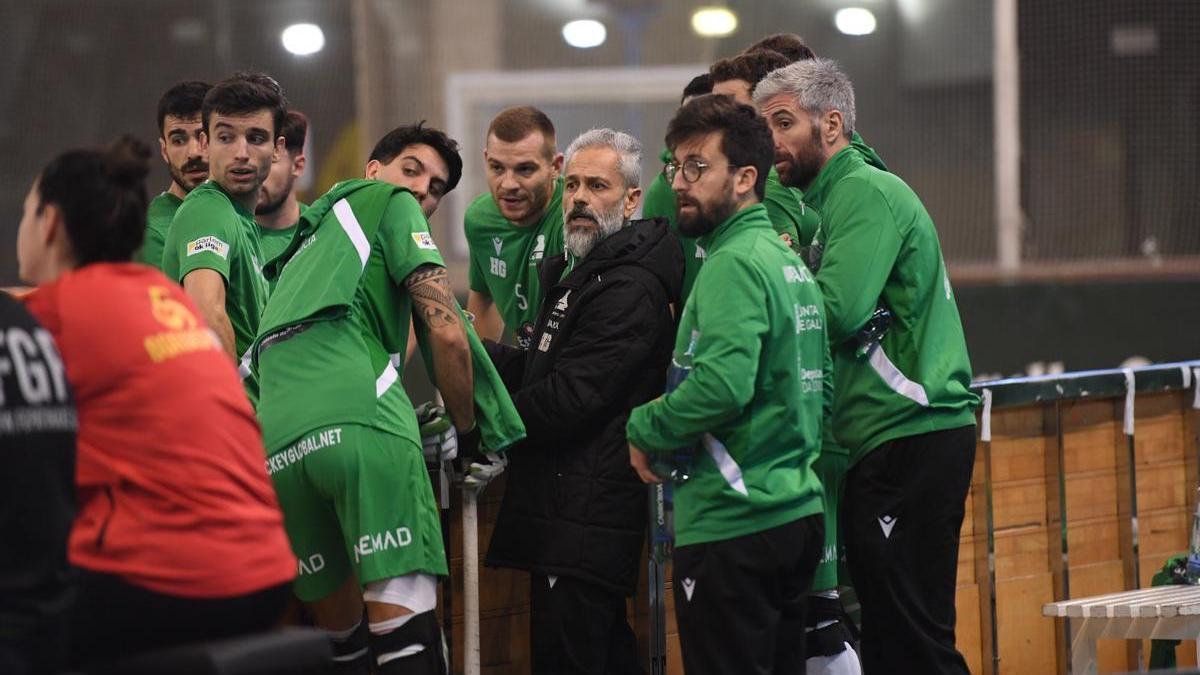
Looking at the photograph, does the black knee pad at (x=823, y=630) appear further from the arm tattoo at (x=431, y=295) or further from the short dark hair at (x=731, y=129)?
the arm tattoo at (x=431, y=295)

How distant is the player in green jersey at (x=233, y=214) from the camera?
15.2 feet

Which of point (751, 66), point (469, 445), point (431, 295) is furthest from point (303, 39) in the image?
point (431, 295)

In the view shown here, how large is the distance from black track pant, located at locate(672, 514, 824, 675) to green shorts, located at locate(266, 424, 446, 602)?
0.72m

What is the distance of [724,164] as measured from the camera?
4.11 m

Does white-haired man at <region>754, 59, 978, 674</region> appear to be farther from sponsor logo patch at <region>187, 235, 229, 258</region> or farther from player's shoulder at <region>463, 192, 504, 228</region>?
sponsor logo patch at <region>187, 235, 229, 258</region>

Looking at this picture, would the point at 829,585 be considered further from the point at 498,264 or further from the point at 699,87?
the point at 699,87

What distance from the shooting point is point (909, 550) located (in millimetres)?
4520

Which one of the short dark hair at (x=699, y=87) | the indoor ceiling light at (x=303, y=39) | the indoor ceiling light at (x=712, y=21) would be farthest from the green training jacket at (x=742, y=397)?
the indoor ceiling light at (x=303, y=39)

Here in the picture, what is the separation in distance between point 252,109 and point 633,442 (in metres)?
1.75

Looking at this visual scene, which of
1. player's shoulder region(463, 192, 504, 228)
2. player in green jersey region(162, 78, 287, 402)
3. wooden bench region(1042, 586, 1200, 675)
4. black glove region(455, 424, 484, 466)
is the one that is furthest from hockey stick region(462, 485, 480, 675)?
wooden bench region(1042, 586, 1200, 675)

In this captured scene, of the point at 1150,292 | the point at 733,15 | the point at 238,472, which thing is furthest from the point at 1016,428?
the point at 733,15

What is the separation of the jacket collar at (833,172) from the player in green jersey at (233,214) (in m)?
1.74

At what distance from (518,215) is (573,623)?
1694 millimetres

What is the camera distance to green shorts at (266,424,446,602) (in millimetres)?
4090
